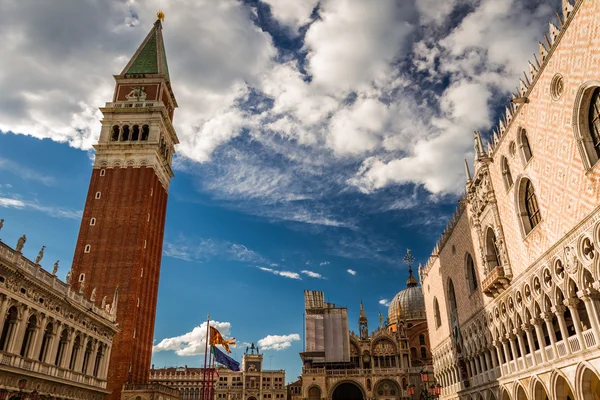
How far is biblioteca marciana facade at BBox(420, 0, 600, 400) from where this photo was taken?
19.5 m

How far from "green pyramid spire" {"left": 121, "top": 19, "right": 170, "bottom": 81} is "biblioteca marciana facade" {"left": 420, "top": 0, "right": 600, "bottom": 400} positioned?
1765 inches

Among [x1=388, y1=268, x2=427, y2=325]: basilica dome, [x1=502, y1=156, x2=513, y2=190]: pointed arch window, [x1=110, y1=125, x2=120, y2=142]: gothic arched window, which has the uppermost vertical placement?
[x1=110, y1=125, x2=120, y2=142]: gothic arched window

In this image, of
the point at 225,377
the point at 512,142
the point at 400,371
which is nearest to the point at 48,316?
the point at 512,142

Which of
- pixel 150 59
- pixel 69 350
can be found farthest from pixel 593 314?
pixel 150 59

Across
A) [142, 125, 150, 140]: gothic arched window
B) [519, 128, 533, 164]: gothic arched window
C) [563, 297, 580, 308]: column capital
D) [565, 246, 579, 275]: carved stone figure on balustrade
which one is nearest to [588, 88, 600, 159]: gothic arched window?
[565, 246, 579, 275]: carved stone figure on balustrade

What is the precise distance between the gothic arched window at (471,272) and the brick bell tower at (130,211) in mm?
32311

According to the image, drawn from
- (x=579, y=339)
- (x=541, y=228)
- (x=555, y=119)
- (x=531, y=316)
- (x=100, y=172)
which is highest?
(x=100, y=172)

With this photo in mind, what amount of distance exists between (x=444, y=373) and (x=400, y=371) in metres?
21.3

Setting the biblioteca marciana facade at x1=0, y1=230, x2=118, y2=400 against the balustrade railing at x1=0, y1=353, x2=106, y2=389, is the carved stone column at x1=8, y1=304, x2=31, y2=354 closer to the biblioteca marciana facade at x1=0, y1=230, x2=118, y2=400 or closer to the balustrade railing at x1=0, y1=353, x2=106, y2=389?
the biblioteca marciana facade at x1=0, y1=230, x2=118, y2=400

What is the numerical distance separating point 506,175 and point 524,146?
299cm

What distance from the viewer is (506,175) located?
2853 cm

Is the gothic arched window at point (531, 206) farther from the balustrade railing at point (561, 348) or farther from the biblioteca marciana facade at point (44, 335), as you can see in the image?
the biblioteca marciana facade at point (44, 335)

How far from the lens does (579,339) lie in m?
20.6

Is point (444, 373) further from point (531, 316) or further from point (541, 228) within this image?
point (541, 228)
